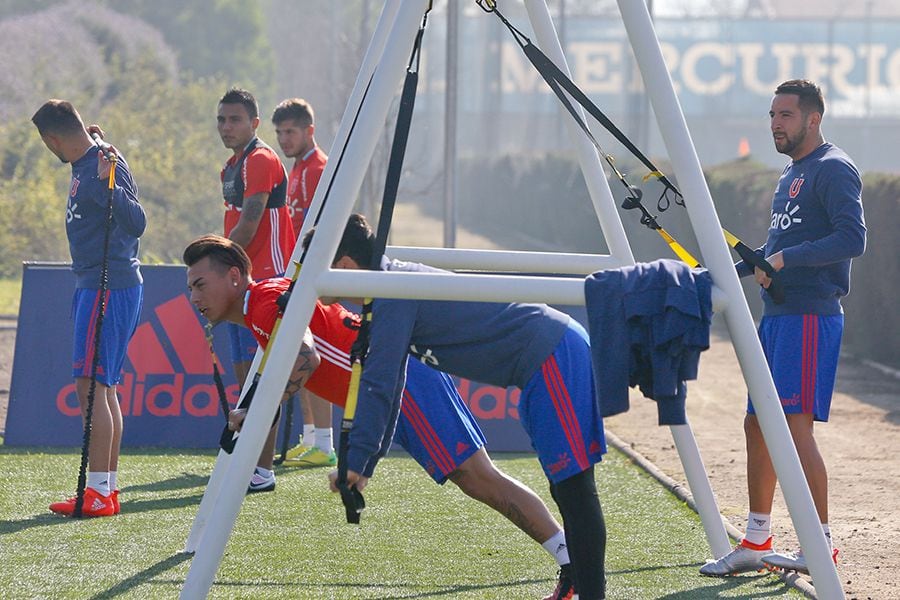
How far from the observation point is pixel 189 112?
30578 millimetres

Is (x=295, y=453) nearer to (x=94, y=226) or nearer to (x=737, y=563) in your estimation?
(x=94, y=226)

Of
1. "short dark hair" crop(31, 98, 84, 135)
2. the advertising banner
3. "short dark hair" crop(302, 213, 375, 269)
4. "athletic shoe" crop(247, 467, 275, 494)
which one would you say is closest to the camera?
"short dark hair" crop(302, 213, 375, 269)

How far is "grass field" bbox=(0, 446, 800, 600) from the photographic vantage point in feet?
18.5

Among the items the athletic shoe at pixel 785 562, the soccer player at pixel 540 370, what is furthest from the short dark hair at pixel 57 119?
the athletic shoe at pixel 785 562

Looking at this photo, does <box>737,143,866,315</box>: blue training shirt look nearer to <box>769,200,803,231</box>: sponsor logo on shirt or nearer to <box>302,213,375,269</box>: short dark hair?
<box>769,200,803,231</box>: sponsor logo on shirt

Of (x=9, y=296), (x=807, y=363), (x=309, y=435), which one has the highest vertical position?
(x=807, y=363)

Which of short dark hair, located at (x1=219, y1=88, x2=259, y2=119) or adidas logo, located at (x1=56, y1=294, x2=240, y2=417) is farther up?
short dark hair, located at (x1=219, y1=88, x2=259, y2=119)

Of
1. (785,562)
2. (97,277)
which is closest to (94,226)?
(97,277)

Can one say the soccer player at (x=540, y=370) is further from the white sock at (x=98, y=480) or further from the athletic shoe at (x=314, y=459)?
the athletic shoe at (x=314, y=459)

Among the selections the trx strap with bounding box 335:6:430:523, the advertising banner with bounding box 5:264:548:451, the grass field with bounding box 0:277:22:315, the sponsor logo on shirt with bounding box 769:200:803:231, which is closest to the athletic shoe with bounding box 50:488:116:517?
the advertising banner with bounding box 5:264:548:451

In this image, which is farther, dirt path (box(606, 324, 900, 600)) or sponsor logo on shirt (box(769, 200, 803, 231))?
dirt path (box(606, 324, 900, 600))

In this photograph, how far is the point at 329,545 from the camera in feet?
21.0

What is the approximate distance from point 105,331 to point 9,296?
13030mm

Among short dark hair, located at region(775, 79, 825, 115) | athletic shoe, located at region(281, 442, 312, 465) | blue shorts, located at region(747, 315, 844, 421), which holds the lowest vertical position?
athletic shoe, located at region(281, 442, 312, 465)
